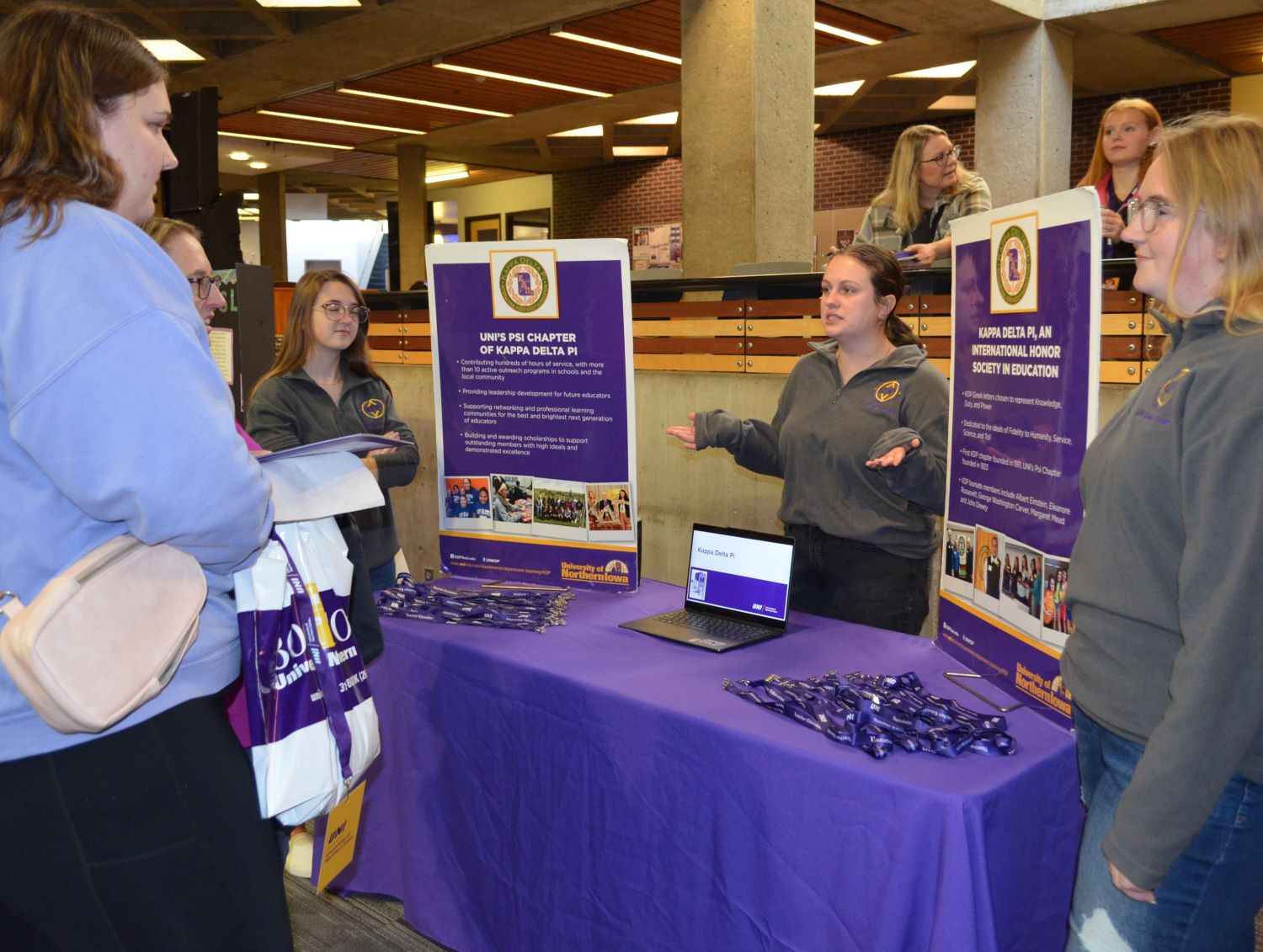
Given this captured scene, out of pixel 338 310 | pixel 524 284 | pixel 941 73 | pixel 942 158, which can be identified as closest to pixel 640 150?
pixel 941 73

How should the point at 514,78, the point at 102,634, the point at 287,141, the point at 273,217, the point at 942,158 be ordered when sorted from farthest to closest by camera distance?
the point at 273,217
the point at 287,141
the point at 514,78
the point at 942,158
the point at 102,634

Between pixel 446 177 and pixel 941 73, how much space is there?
10289mm

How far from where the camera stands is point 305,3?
7695 millimetres

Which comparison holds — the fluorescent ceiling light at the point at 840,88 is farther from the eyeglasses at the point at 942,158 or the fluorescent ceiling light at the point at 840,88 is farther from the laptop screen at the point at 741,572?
the laptop screen at the point at 741,572

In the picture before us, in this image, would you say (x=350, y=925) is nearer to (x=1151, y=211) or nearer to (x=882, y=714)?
(x=882, y=714)

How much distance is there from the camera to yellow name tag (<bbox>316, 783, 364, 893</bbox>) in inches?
68.1

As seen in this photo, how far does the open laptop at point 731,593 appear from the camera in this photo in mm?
2234

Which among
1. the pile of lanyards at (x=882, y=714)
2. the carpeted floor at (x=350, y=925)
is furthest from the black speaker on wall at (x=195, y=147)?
the pile of lanyards at (x=882, y=714)

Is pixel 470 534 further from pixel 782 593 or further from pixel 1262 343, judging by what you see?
pixel 1262 343

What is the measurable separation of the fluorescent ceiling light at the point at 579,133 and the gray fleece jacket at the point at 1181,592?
41.3ft

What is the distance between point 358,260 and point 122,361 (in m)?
25.3

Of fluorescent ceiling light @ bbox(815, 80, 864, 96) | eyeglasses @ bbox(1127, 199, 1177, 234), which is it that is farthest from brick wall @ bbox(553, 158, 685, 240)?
eyeglasses @ bbox(1127, 199, 1177, 234)

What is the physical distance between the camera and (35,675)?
974 mm

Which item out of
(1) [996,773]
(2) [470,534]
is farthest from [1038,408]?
(2) [470,534]
